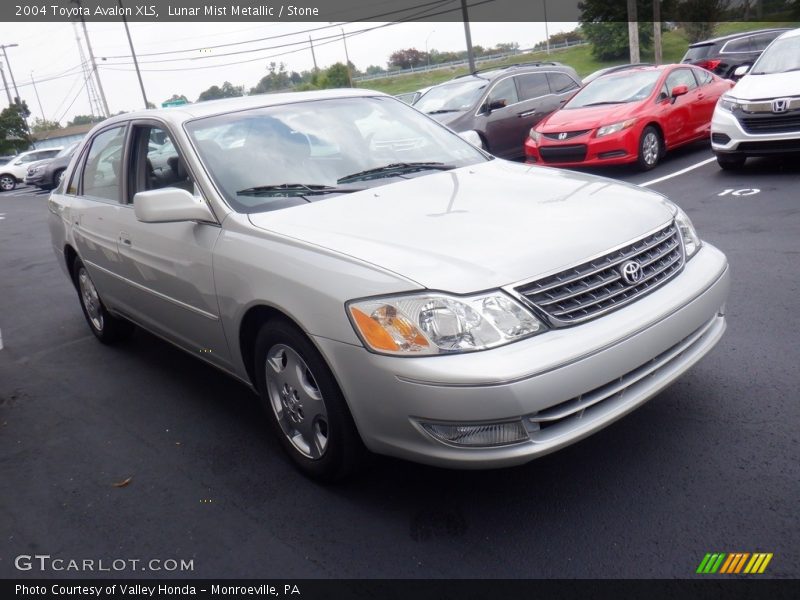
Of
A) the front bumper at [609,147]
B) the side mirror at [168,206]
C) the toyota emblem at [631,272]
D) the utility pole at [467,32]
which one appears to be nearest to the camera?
the toyota emblem at [631,272]

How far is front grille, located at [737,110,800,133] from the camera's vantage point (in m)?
8.27

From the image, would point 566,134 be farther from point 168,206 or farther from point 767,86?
point 168,206

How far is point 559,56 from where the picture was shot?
61.7 metres

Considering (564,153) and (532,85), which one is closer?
(564,153)

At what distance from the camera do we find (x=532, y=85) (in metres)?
13.2

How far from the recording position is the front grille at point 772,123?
827 centimetres

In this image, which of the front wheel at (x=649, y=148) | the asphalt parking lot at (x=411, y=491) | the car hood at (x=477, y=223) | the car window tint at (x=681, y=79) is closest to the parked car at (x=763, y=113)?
the front wheel at (x=649, y=148)

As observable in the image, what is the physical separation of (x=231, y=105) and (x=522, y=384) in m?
2.57

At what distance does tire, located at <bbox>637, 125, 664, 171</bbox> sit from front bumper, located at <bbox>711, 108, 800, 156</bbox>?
1.21m

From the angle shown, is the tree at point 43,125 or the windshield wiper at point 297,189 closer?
the windshield wiper at point 297,189

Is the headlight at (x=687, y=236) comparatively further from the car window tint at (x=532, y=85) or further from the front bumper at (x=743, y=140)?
the car window tint at (x=532, y=85)

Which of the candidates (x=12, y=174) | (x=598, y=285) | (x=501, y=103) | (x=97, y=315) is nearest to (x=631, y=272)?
(x=598, y=285)

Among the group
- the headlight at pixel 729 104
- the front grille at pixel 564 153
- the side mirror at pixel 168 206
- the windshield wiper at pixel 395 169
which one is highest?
the side mirror at pixel 168 206

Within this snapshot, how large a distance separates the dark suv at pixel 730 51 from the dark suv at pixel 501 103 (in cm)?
956
